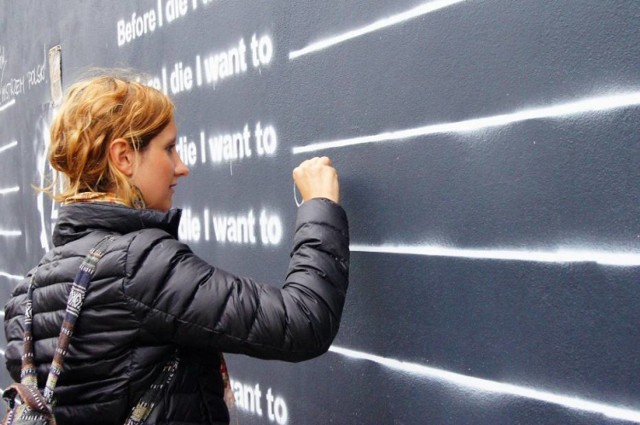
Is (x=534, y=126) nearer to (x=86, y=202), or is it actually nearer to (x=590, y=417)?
(x=590, y=417)

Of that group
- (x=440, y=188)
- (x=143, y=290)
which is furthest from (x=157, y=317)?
(x=440, y=188)

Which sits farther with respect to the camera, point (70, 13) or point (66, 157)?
point (70, 13)

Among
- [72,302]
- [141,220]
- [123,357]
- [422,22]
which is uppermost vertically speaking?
[422,22]

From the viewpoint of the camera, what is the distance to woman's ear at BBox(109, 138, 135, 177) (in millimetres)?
1870

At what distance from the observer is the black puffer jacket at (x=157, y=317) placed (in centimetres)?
170

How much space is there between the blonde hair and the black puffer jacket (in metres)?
0.09

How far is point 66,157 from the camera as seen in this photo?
189 centimetres

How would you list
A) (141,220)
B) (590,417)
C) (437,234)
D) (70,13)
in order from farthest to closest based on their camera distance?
(70,13)
(437,234)
(141,220)
(590,417)

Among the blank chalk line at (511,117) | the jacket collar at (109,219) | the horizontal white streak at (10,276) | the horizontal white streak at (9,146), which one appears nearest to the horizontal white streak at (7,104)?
the horizontal white streak at (9,146)

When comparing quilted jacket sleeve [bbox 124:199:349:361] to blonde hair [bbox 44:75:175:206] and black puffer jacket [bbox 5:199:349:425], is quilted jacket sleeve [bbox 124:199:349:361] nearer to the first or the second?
black puffer jacket [bbox 5:199:349:425]

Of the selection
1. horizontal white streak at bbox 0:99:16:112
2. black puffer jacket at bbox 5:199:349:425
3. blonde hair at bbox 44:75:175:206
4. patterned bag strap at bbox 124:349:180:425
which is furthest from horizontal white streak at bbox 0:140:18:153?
patterned bag strap at bbox 124:349:180:425

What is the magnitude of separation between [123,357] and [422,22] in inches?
46.2

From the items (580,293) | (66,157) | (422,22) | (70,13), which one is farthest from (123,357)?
(70,13)

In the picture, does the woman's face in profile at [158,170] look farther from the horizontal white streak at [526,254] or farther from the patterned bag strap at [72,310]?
the horizontal white streak at [526,254]
